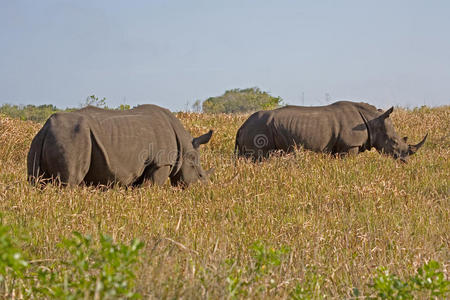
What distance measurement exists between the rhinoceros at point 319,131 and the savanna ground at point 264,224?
73 centimetres

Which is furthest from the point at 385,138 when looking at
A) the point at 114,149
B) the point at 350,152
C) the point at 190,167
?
the point at 114,149

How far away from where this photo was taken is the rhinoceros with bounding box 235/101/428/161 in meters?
10.5

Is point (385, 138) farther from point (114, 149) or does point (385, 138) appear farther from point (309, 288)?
point (309, 288)

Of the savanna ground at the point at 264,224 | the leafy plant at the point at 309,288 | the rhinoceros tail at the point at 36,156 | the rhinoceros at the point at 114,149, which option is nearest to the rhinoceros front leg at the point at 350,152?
the savanna ground at the point at 264,224

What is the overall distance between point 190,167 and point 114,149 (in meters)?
1.48

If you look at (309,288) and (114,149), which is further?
(114,149)

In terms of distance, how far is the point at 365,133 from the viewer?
11070 millimetres

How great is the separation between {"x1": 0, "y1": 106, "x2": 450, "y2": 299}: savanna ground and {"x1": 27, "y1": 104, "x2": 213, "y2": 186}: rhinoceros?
290 mm

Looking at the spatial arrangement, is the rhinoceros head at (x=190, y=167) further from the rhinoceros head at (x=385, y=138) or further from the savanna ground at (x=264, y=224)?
the rhinoceros head at (x=385, y=138)

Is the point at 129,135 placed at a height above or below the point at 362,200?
above

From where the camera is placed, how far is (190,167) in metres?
8.15

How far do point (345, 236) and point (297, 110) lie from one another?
6.16m

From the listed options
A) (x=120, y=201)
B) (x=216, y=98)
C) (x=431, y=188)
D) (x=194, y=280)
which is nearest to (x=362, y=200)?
(x=431, y=188)

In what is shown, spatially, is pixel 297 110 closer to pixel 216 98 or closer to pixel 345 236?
pixel 345 236
